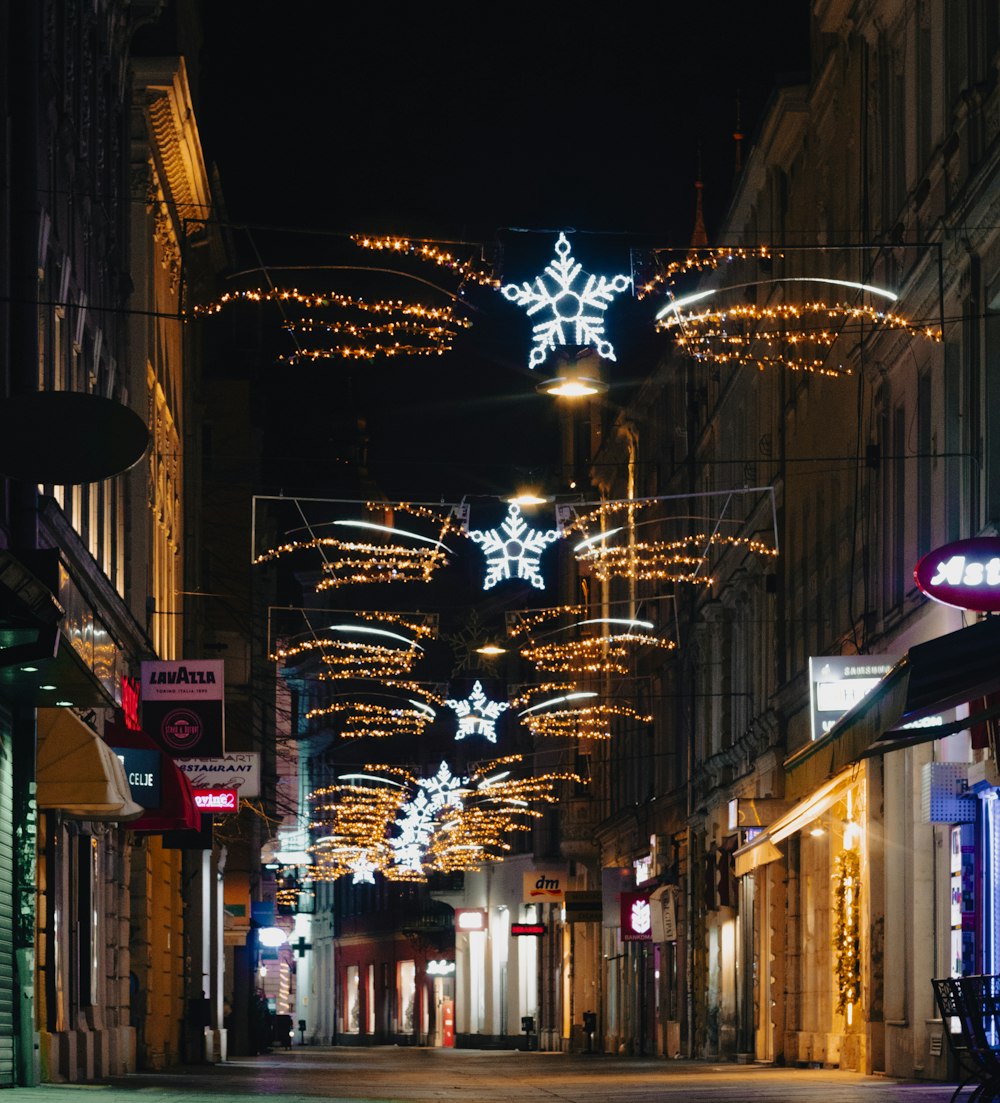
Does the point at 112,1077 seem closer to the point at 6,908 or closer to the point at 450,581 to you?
the point at 6,908

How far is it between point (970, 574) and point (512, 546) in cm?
1226

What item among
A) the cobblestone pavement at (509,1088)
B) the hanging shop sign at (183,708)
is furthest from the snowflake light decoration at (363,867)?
the cobblestone pavement at (509,1088)

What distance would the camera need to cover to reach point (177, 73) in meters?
37.1

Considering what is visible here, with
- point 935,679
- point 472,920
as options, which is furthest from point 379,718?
point 935,679

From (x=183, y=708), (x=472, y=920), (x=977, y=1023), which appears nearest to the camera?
(x=977, y=1023)

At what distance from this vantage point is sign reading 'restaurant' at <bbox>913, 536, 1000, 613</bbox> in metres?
20.0

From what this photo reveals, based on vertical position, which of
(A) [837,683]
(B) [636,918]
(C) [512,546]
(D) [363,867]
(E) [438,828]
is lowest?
(D) [363,867]

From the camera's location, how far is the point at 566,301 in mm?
20328

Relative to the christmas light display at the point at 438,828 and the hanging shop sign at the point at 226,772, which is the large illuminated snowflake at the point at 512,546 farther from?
the christmas light display at the point at 438,828

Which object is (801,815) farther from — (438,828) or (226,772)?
(438,828)

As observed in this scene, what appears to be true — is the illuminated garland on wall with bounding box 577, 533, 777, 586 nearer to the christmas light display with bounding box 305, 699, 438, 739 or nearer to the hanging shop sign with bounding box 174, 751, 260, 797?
the christmas light display with bounding box 305, 699, 438, 739

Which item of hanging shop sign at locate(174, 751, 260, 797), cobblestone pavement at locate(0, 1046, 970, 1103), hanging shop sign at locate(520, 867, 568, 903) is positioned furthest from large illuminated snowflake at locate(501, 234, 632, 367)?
hanging shop sign at locate(520, 867, 568, 903)

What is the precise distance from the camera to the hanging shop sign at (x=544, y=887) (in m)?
73.1

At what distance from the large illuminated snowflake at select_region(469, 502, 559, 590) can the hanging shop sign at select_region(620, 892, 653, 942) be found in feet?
76.2
